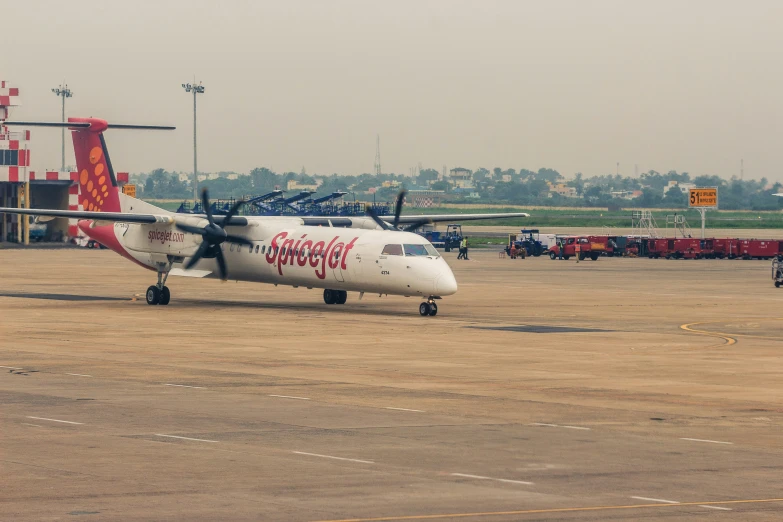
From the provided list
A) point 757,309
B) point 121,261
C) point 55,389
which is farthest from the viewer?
point 121,261

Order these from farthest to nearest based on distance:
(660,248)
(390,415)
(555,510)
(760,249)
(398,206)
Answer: (660,248), (760,249), (398,206), (390,415), (555,510)

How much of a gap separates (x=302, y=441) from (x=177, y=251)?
33472 millimetres

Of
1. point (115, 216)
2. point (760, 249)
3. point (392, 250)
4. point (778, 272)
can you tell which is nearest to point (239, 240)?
point (115, 216)

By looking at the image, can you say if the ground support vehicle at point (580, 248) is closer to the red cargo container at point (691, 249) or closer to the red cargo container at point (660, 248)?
the red cargo container at point (660, 248)

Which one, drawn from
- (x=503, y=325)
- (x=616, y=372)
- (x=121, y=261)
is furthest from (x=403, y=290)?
(x=121, y=261)

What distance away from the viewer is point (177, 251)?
50.5 m

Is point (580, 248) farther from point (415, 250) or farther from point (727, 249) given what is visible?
point (415, 250)

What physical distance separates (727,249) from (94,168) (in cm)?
Answer: 6135

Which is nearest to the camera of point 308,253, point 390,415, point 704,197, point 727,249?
point 390,415

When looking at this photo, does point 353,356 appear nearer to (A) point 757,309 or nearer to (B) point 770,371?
(B) point 770,371

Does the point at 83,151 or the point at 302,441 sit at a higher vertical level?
the point at 83,151

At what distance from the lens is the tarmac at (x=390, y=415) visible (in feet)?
46.0

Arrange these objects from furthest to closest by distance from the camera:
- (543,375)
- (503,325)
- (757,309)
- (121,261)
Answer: (121,261)
(757,309)
(503,325)
(543,375)

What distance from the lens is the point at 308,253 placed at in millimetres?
46844
